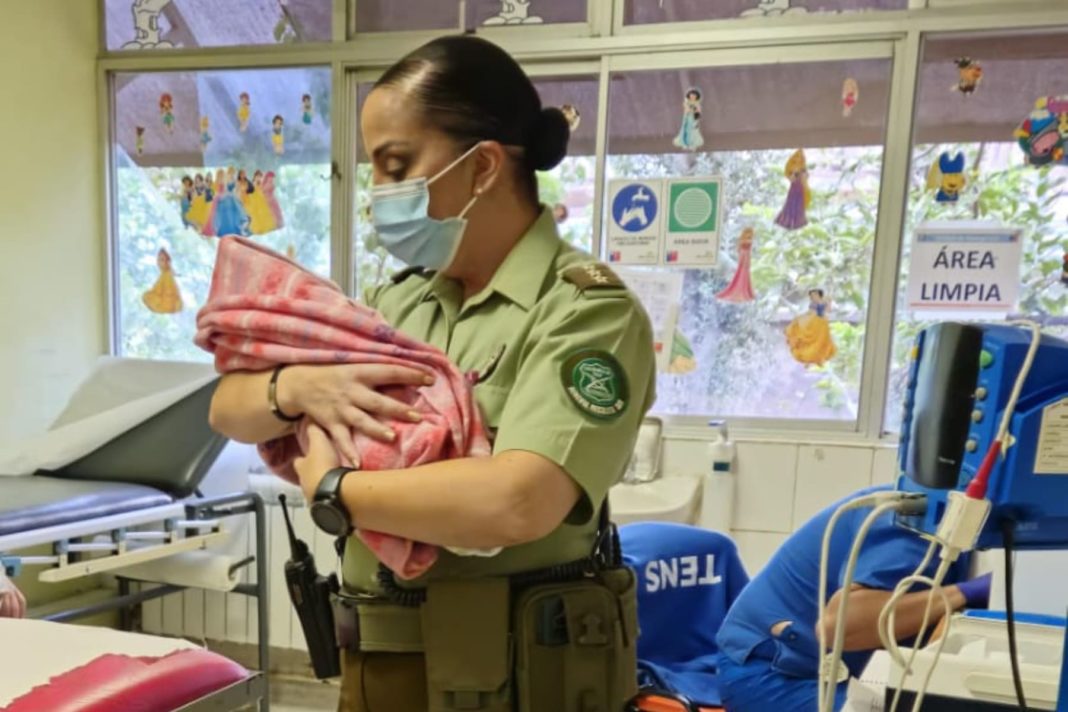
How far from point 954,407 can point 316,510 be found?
0.63 m

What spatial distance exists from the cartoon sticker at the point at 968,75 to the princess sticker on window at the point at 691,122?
699mm

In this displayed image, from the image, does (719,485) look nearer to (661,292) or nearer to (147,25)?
(661,292)

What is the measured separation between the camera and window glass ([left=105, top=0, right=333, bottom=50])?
248 centimetres

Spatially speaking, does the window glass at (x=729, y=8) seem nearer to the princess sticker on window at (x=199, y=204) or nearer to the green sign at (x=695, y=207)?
the green sign at (x=695, y=207)

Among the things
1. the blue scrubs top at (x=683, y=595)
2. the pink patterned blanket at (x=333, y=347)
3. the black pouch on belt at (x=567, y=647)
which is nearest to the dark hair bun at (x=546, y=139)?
the pink patterned blanket at (x=333, y=347)

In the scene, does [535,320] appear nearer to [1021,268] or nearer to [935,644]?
[935,644]

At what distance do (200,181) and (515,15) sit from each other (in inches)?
47.9

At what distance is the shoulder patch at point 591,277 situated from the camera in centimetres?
83

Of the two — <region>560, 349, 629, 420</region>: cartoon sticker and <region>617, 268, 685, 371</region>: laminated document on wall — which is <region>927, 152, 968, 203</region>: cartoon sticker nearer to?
<region>617, 268, 685, 371</region>: laminated document on wall

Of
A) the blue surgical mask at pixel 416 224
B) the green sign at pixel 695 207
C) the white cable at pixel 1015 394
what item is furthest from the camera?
the green sign at pixel 695 207

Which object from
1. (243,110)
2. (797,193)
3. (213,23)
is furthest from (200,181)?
(797,193)

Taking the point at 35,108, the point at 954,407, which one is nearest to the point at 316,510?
the point at 954,407

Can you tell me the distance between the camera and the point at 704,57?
218 cm

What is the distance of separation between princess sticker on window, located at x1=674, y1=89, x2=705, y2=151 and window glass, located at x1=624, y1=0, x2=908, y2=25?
22 centimetres
